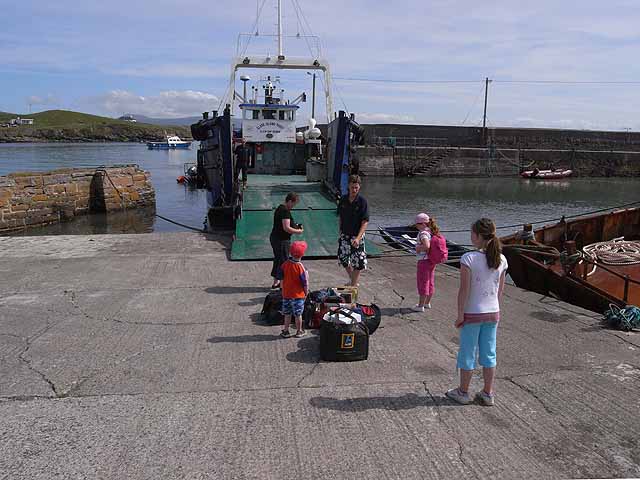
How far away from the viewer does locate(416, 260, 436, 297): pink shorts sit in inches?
264

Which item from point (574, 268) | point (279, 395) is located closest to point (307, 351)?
point (279, 395)

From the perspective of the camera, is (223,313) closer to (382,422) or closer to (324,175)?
(382,422)

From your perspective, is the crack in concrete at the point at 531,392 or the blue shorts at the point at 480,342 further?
the crack in concrete at the point at 531,392

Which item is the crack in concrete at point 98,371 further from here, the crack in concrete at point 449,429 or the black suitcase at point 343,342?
the crack in concrete at point 449,429

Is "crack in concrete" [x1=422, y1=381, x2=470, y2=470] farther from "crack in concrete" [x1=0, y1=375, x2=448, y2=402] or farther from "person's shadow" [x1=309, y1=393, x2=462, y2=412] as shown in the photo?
"crack in concrete" [x1=0, y1=375, x2=448, y2=402]

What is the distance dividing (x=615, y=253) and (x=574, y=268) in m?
1.47

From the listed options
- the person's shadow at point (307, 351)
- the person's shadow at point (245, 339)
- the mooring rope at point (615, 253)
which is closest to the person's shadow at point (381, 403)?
the person's shadow at point (307, 351)

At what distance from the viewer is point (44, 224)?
20266 mm

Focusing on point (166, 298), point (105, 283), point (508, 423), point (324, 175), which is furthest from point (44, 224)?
point (508, 423)

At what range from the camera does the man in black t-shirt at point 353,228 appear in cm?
698

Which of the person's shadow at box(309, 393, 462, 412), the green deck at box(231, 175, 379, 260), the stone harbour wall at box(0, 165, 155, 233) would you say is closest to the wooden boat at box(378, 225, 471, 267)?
the green deck at box(231, 175, 379, 260)

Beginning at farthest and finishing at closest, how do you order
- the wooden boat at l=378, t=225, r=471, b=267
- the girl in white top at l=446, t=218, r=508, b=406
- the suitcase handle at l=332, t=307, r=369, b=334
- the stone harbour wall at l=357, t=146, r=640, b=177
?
the stone harbour wall at l=357, t=146, r=640, b=177 → the wooden boat at l=378, t=225, r=471, b=267 → the suitcase handle at l=332, t=307, r=369, b=334 → the girl in white top at l=446, t=218, r=508, b=406

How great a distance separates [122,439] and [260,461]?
3.40ft

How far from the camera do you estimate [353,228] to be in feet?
23.2
